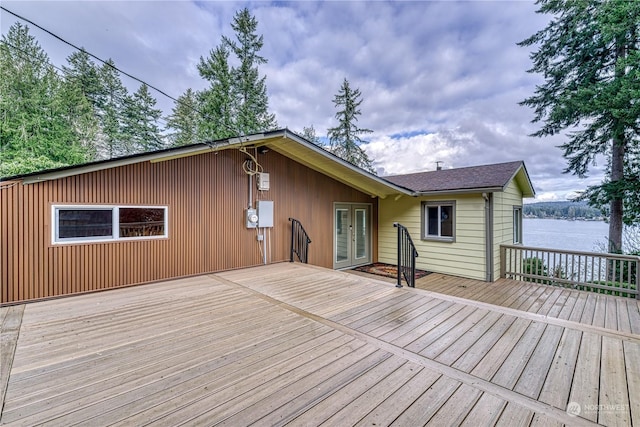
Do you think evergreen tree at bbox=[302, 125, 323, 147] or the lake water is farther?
evergreen tree at bbox=[302, 125, 323, 147]

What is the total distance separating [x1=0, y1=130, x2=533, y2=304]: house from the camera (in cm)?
368

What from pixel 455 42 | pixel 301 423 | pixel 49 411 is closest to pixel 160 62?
pixel 455 42

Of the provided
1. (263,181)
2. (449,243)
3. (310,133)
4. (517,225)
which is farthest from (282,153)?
(310,133)

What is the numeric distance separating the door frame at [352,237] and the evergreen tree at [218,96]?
8732mm

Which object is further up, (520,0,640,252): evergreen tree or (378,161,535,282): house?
(520,0,640,252): evergreen tree

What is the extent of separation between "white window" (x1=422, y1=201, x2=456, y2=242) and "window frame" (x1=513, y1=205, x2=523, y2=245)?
2.27 meters

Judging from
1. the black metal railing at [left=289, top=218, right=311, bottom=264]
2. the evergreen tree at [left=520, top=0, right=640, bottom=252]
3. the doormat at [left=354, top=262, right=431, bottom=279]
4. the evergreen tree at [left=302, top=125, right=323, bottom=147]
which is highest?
the evergreen tree at [left=302, top=125, right=323, bottom=147]

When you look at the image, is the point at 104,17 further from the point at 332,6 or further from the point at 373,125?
the point at 373,125

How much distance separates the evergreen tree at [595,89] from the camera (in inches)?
269

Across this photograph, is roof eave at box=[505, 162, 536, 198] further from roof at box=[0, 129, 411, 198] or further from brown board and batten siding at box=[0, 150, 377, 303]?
brown board and batten siding at box=[0, 150, 377, 303]

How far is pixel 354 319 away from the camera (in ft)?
10.0

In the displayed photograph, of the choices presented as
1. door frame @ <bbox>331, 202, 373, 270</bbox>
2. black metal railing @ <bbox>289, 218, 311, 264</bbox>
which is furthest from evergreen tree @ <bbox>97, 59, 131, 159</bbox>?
door frame @ <bbox>331, 202, 373, 270</bbox>

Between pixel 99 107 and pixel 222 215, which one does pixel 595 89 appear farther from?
pixel 99 107

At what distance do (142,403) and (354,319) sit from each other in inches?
80.8
